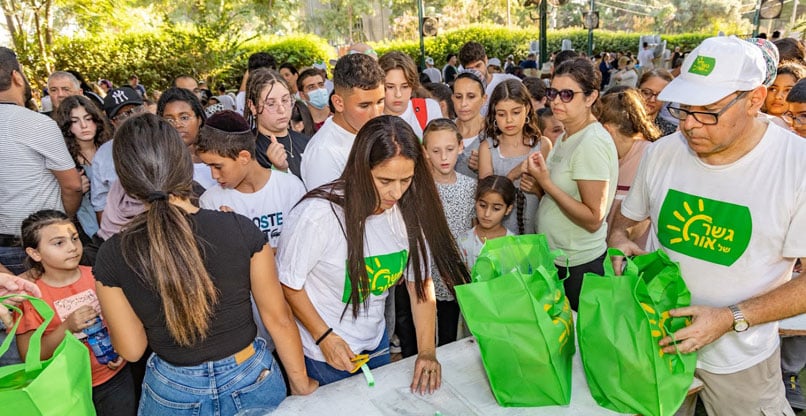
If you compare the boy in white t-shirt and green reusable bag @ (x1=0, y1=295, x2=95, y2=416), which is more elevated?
the boy in white t-shirt

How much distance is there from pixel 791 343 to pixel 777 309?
1.63 metres

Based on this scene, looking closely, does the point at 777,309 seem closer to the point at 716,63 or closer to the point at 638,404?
the point at 638,404

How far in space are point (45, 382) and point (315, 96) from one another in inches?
139

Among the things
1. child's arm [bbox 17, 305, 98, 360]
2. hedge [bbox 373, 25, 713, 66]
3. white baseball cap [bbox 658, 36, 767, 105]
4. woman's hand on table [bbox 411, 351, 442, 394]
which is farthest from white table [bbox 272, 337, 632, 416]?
hedge [bbox 373, 25, 713, 66]

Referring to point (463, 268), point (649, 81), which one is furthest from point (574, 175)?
point (649, 81)

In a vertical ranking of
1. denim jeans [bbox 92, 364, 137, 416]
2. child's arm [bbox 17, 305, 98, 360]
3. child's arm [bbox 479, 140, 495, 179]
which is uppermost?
child's arm [bbox 479, 140, 495, 179]

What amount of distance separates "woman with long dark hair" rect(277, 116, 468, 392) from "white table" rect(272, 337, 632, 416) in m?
0.06

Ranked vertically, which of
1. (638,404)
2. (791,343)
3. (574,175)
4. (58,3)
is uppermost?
(58,3)

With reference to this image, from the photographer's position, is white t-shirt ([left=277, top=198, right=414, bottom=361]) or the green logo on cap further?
white t-shirt ([left=277, top=198, right=414, bottom=361])

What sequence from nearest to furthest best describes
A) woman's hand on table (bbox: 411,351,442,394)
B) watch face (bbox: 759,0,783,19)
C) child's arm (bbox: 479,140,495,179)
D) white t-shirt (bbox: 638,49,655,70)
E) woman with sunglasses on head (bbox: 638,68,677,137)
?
1. woman's hand on table (bbox: 411,351,442,394)
2. child's arm (bbox: 479,140,495,179)
3. woman with sunglasses on head (bbox: 638,68,677,137)
4. watch face (bbox: 759,0,783,19)
5. white t-shirt (bbox: 638,49,655,70)

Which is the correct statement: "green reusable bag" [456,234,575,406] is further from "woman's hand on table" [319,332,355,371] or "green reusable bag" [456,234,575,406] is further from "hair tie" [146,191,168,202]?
"hair tie" [146,191,168,202]

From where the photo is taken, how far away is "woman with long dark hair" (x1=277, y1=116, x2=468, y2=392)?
1748mm

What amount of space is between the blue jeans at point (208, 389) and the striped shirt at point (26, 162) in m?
1.70

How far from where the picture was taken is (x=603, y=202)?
2.41 meters
